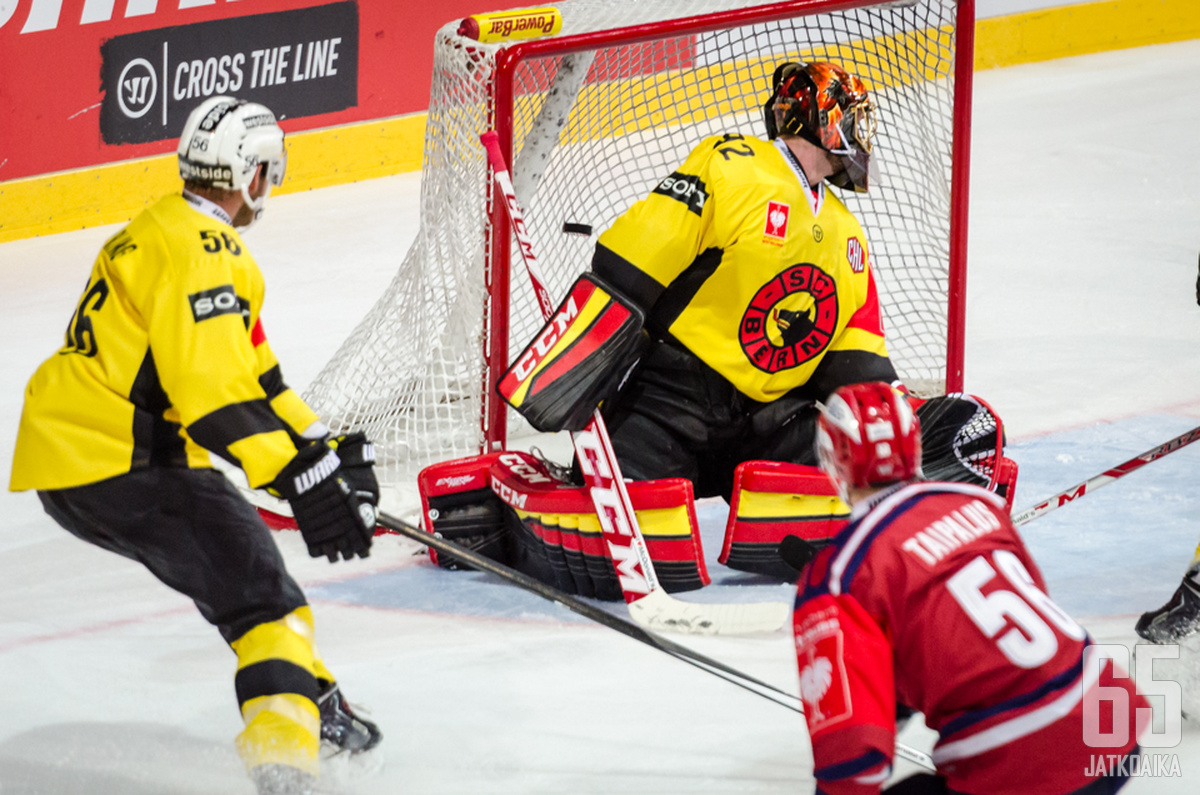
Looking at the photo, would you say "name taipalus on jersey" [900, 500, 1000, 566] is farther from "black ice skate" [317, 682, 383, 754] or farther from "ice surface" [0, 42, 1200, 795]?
"black ice skate" [317, 682, 383, 754]

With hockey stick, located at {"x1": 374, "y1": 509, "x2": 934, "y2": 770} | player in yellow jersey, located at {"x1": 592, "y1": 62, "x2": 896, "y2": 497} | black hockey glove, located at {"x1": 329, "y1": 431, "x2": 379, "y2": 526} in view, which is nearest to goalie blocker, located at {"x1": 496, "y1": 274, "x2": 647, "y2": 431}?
player in yellow jersey, located at {"x1": 592, "y1": 62, "x2": 896, "y2": 497}

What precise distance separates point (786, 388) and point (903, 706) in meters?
1.27

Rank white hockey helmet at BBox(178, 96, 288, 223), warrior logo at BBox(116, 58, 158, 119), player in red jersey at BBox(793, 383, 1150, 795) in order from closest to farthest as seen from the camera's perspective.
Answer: player in red jersey at BBox(793, 383, 1150, 795)
white hockey helmet at BBox(178, 96, 288, 223)
warrior logo at BBox(116, 58, 158, 119)

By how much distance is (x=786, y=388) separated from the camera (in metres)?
3.18

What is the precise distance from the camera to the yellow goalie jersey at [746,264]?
117 inches

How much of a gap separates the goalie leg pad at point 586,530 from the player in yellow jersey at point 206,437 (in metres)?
0.85

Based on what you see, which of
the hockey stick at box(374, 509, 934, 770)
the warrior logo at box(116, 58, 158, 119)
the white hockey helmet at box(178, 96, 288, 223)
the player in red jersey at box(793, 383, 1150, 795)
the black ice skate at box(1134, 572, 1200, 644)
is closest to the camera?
Result: the player in red jersey at box(793, 383, 1150, 795)

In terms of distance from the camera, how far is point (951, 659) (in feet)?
5.35

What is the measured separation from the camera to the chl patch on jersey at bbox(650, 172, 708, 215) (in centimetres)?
297

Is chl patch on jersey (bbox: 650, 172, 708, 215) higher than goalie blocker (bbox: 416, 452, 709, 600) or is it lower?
higher

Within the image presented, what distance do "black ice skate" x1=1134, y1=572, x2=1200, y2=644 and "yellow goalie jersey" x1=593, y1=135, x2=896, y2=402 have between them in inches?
32.0

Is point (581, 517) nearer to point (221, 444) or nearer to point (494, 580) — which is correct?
point (494, 580)

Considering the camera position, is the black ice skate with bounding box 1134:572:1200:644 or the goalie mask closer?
the black ice skate with bounding box 1134:572:1200:644

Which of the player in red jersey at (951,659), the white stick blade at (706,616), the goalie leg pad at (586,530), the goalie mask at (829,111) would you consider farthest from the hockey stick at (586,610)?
the goalie mask at (829,111)
